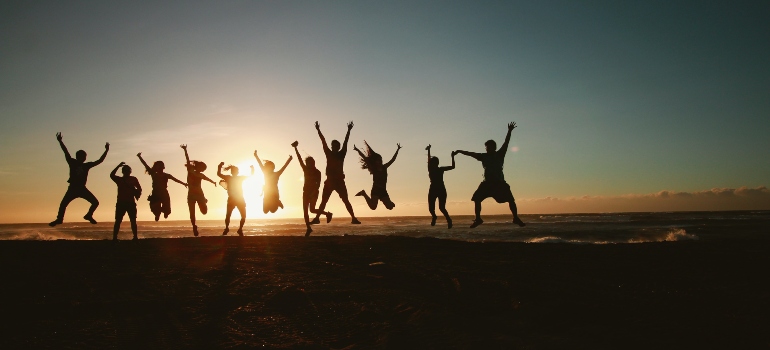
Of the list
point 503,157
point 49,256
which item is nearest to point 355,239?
point 503,157

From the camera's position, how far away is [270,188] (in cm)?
1398

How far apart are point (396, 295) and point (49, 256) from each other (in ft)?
23.9

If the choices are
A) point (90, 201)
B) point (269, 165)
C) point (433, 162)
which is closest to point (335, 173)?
point (269, 165)

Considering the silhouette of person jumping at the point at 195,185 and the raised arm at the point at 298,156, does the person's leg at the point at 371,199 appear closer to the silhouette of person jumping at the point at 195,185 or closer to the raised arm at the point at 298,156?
the raised arm at the point at 298,156

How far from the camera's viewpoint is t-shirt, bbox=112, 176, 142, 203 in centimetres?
1240

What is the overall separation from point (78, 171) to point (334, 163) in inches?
263

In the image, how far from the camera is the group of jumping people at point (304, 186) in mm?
12266

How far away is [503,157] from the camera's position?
12.3 metres

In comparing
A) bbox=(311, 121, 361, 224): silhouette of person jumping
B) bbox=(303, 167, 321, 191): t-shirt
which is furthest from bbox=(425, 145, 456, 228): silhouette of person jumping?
bbox=(303, 167, 321, 191): t-shirt

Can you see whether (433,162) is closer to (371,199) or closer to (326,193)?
(371,199)

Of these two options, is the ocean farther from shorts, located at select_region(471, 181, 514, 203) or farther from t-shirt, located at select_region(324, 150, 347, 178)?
t-shirt, located at select_region(324, 150, 347, 178)

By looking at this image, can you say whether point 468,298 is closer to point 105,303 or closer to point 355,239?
point 105,303

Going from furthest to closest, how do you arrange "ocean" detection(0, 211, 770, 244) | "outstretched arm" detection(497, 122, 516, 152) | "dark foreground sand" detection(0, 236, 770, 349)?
1. "ocean" detection(0, 211, 770, 244)
2. "outstretched arm" detection(497, 122, 516, 152)
3. "dark foreground sand" detection(0, 236, 770, 349)

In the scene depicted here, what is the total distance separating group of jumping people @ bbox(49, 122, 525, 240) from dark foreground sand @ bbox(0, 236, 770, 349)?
11.2 feet
